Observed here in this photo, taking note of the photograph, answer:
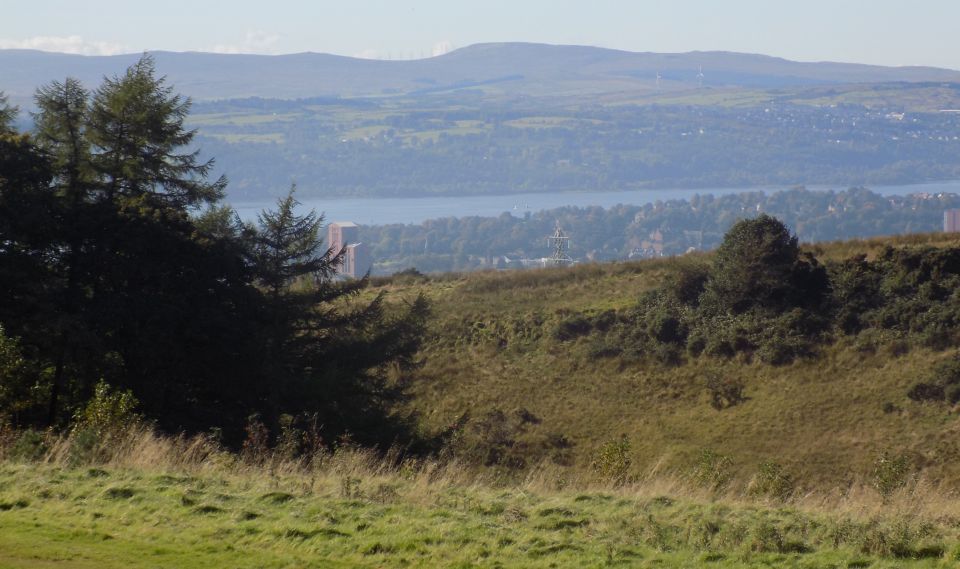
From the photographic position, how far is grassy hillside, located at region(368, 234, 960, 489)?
2061cm

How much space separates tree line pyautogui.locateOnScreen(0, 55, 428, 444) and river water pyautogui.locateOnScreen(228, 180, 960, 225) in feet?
329

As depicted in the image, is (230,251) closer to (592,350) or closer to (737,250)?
(592,350)

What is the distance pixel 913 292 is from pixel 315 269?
1582 centimetres

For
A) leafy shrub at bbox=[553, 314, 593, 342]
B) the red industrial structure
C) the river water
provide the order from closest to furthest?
leafy shrub at bbox=[553, 314, 593, 342]
the red industrial structure
the river water

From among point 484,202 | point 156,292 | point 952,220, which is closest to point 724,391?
point 156,292

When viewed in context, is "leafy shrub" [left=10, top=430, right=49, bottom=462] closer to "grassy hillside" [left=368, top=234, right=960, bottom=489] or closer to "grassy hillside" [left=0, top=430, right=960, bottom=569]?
"grassy hillside" [left=0, top=430, right=960, bottom=569]

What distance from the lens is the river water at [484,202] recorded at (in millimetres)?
132625

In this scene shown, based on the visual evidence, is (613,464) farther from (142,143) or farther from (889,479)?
(142,143)

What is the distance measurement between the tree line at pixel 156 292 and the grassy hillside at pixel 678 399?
3.51 metres

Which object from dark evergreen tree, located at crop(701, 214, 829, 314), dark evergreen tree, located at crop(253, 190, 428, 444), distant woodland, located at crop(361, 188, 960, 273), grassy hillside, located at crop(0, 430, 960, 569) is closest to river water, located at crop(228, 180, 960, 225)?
distant woodland, located at crop(361, 188, 960, 273)

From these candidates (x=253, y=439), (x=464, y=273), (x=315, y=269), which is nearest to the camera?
(x=253, y=439)

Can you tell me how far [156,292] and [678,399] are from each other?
13005mm

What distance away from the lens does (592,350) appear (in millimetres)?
28781

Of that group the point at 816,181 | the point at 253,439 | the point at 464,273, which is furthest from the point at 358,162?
the point at 253,439
